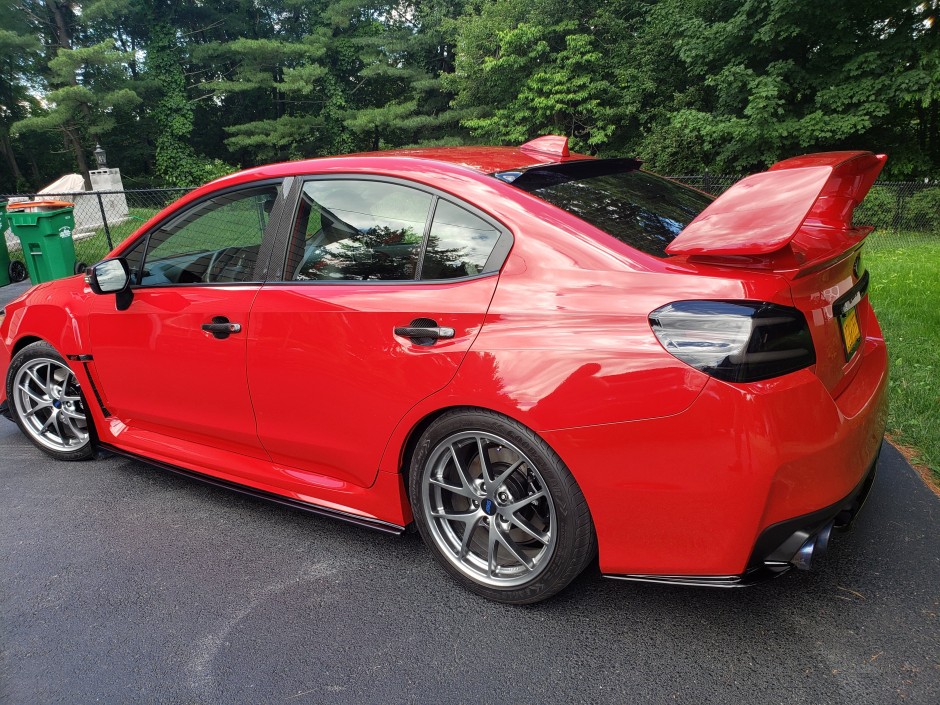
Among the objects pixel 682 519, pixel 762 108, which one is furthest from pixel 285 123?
pixel 682 519

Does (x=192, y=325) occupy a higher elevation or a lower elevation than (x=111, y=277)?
lower

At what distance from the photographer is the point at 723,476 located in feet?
6.44

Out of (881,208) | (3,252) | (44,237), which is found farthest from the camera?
(881,208)

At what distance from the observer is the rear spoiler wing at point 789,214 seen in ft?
6.54

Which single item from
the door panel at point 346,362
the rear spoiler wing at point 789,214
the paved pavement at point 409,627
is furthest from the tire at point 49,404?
the rear spoiler wing at point 789,214

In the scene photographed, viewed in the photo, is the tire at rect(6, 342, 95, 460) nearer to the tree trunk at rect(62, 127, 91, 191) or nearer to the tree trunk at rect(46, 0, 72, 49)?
the tree trunk at rect(62, 127, 91, 191)

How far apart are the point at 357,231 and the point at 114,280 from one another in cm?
140

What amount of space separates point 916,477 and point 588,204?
7.51 feet

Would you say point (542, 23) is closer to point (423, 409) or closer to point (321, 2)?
point (321, 2)

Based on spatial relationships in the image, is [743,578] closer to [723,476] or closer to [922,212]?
[723,476]

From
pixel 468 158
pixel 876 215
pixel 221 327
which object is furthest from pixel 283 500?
pixel 876 215

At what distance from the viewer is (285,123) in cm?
3484

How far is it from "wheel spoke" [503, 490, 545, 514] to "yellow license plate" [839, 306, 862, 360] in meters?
1.13

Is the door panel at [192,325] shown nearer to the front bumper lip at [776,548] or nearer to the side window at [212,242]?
the side window at [212,242]
